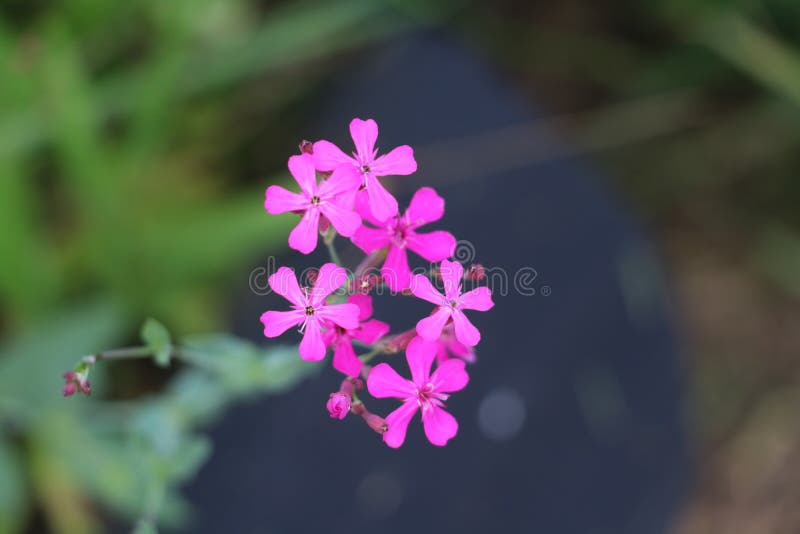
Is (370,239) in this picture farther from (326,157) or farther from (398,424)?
(398,424)

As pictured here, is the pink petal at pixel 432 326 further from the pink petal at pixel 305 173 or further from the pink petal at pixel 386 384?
the pink petal at pixel 305 173

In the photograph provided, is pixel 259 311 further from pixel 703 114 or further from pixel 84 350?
pixel 703 114

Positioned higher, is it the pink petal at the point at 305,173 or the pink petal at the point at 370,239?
the pink petal at the point at 305,173

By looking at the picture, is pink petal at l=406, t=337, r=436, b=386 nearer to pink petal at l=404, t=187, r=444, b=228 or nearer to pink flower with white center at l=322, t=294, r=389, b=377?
pink flower with white center at l=322, t=294, r=389, b=377

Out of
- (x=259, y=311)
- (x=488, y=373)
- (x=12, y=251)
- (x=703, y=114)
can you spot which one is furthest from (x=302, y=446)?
(x=703, y=114)

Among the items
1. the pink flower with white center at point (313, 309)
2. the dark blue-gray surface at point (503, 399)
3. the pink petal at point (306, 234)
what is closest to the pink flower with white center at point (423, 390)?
the pink flower with white center at point (313, 309)

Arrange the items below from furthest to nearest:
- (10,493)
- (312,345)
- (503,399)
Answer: (503,399)
(10,493)
(312,345)

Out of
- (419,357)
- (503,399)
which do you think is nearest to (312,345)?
(419,357)
